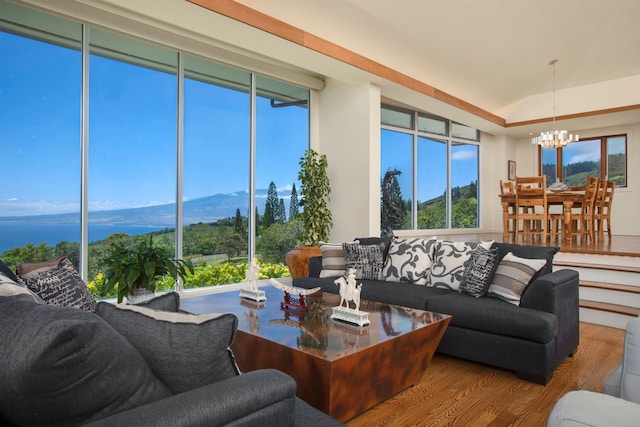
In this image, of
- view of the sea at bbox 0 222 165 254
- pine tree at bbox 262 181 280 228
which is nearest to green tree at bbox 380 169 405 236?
pine tree at bbox 262 181 280 228

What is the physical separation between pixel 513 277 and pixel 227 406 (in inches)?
108

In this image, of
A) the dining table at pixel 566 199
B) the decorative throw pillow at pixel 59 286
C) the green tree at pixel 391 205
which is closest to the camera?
the decorative throw pillow at pixel 59 286

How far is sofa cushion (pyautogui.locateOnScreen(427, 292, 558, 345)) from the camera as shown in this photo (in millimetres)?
2783

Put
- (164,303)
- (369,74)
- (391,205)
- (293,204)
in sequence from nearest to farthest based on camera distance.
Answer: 1. (164,303)
2. (369,74)
3. (293,204)
4. (391,205)

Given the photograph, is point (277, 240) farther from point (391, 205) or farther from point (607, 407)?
point (607, 407)

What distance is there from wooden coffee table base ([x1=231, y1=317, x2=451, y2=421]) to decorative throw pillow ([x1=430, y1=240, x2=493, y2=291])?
1.07 meters

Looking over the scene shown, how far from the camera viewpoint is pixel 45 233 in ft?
13.4

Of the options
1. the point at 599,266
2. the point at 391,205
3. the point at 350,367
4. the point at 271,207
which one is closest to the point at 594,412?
the point at 350,367

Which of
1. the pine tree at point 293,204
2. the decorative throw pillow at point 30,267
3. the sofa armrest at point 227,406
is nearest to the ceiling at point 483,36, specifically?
the pine tree at point 293,204

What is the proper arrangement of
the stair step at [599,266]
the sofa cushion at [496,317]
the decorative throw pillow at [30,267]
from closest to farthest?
1. the decorative throw pillow at [30,267]
2. the sofa cushion at [496,317]
3. the stair step at [599,266]

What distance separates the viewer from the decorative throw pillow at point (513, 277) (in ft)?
10.4

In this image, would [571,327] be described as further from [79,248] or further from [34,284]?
[79,248]

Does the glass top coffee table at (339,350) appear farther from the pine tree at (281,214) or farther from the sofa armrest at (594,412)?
the pine tree at (281,214)

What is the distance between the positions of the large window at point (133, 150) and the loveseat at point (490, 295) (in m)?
1.85
